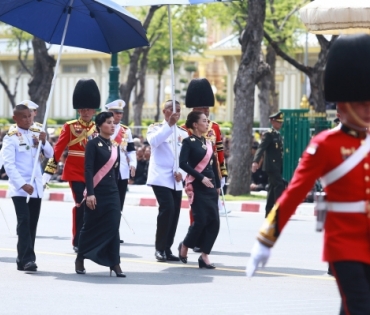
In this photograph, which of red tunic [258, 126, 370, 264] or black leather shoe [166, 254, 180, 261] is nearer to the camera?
red tunic [258, 126, 370, 264]

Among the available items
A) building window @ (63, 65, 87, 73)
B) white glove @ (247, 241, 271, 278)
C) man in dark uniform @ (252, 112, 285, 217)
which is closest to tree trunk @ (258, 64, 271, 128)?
man in dark uniform @ (252, 112, 285, 217)

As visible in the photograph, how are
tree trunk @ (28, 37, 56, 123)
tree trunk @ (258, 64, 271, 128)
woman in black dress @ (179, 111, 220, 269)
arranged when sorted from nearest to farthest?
woman in black dress @ (179, 111, 220, 269)
tree trunk @ (28, 37, 56, 123)
tree trunk @ (258, 64, 271, 128)

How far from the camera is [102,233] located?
36.8 ft

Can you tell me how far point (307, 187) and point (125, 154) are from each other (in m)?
8.93

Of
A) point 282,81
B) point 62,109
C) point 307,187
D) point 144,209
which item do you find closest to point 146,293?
point 307,187

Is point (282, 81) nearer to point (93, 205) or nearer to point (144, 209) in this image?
point (144, 209)

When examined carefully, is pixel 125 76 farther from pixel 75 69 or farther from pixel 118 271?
pixel 118 271

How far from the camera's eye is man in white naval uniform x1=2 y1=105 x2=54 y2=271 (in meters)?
11.4

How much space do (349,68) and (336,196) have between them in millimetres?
723

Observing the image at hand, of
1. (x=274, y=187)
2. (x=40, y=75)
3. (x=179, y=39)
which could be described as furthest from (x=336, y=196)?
(x=179, y=39)

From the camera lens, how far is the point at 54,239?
15086 millimetres

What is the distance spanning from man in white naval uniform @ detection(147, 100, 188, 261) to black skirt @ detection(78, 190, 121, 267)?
1406mm

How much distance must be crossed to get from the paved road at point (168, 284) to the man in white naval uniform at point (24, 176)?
30 centimetres

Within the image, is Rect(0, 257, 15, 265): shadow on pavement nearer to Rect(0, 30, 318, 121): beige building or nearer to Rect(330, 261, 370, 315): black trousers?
Rect(330, 261, 370, 315): black trousers
